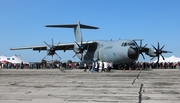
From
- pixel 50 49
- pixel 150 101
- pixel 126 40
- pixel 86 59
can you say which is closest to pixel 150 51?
pixel 126 40

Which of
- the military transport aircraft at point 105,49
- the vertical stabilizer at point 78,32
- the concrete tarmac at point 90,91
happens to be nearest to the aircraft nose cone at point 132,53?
the military transport aircraft at point 105,49

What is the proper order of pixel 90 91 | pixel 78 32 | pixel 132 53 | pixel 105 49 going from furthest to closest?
pixel 78 32 → pixel 105 49 → pixel 132 53 → pixel 90 91

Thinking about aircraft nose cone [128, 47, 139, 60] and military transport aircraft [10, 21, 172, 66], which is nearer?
aircraft nose cone [128, 47, 139, 60]

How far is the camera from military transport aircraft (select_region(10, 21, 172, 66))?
28.9 m

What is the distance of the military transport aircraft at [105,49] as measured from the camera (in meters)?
28.9

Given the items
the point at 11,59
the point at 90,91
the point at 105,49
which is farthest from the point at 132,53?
the point at 11,59

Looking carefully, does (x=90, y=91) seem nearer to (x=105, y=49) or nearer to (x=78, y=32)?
(x=105, y=49)

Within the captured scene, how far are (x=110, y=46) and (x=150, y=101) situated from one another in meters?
24.7

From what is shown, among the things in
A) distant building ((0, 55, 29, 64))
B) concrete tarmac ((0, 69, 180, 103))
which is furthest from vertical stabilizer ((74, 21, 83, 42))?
distant building ((0, 55, 29, 64))

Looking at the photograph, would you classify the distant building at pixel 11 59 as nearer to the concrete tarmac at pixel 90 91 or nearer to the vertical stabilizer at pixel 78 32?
the vertical stabilizer at pixel 78 32

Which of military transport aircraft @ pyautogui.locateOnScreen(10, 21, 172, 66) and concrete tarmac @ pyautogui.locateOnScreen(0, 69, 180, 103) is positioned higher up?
military transport aircraft @ pyautogui.locateOnScreen(10, 21, 172, 66)

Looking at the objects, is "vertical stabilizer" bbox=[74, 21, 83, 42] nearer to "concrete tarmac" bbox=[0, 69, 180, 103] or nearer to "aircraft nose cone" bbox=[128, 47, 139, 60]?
"aircraft nose cone" bbox=[128, 47, 139, 60]

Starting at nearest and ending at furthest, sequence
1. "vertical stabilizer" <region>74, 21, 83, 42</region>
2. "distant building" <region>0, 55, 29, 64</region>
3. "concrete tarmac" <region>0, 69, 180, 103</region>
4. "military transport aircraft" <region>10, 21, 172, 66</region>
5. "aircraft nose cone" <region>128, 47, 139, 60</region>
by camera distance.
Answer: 1. "concrete tarmac" <region>0, 69, 180, 103</region>
2. "aircraft nose cone" <region>128, 47, 139, 60</region>
3. "military transport aircraft" <region>10, 21, 172, 66</region>
4. "vertical stabilizer" <region>74, 21, 83, 42</region>
5. "distant building" <region>0, 55, 29, 64</region>

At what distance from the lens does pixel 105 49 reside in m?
32.1
